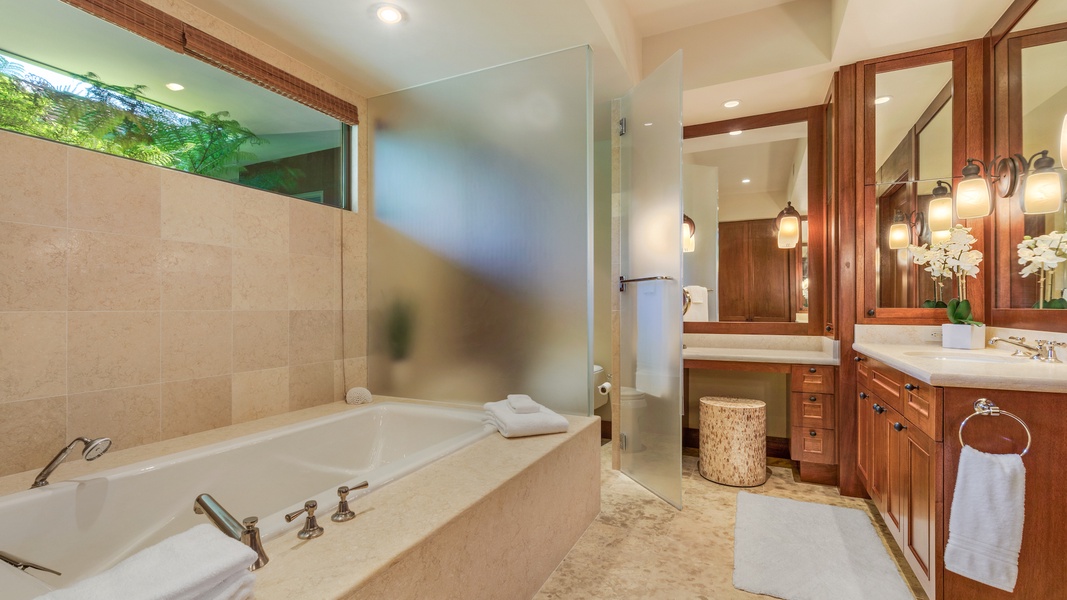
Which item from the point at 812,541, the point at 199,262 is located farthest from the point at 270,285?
the point at 812,541

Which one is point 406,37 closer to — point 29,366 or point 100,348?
point 100,348

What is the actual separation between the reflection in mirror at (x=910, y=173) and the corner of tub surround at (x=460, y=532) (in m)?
1.91

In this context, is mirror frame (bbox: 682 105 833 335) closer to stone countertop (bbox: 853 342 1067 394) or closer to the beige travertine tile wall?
stone countertop (bbox: 853 342 1067 394)

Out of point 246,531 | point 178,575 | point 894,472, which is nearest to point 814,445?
point 894,472

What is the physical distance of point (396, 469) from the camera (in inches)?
59.0

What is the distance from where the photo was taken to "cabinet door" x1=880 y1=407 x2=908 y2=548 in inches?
68.5

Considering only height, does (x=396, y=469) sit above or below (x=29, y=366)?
below

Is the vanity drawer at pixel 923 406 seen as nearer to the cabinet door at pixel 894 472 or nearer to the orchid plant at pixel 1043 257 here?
the cabinet door at pixel 894 472

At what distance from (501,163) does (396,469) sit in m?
1.60

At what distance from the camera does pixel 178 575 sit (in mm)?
798

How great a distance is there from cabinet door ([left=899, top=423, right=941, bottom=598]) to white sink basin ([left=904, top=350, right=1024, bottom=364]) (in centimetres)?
38

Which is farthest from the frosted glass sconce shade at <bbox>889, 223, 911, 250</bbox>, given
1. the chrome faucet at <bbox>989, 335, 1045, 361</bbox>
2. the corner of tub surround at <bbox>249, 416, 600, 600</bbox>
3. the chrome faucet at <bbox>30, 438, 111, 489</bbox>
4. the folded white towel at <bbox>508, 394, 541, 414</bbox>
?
the chrome faucet at <bbox>30, 438, 111, 489</bbox>

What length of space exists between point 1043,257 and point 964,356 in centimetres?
46

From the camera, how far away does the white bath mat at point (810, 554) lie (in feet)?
5.49
